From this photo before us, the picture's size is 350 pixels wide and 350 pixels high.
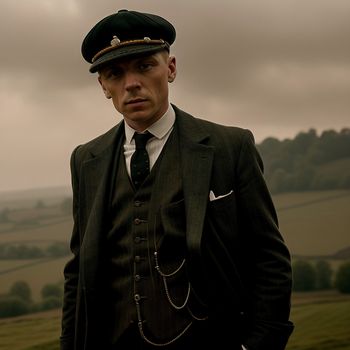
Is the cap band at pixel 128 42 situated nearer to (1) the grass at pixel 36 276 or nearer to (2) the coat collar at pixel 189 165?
(2) the coat collar at pixel 189 165

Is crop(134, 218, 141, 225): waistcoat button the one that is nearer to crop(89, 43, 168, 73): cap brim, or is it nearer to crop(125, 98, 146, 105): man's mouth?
crop(125, 98, 146, 105): man's mouth

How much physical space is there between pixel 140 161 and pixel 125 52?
0.87 feet

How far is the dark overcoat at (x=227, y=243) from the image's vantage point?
1.49 m

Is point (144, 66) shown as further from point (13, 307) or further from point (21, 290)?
point (21, 290)

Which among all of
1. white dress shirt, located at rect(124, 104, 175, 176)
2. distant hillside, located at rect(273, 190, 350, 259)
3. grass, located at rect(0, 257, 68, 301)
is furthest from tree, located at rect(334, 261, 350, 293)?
white dress shirt, located at rect(124, 104, 175, 176)

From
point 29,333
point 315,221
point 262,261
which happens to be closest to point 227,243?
point 262,261

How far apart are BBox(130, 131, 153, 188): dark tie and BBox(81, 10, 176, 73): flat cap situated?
0.67 feet

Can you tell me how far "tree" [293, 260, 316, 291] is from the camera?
5.08m

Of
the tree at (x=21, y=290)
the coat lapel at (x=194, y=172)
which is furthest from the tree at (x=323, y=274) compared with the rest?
the coat lapel at (x=194, y=172)

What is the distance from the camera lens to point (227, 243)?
4.97ft

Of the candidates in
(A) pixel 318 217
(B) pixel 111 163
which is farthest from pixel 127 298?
(A) pixel 318 217

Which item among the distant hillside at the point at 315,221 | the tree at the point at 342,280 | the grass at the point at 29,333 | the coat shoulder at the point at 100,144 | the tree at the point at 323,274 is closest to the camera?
the coat shoulder at the point at 100,144

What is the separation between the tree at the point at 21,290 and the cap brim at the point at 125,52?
3.50m

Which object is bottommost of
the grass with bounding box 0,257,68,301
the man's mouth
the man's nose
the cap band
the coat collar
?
the grass with bounding box 0,257,68,301
